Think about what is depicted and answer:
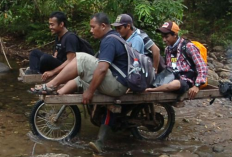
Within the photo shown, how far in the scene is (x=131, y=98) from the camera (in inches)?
252

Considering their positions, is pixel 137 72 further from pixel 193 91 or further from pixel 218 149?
pixel 218 149

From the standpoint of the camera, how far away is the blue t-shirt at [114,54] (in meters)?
6.02

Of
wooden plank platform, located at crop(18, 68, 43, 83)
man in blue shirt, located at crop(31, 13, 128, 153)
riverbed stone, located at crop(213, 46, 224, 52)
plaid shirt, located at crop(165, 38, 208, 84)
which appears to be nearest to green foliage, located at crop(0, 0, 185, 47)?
riverbed stone, located at crop(213, 46, 224, 52)

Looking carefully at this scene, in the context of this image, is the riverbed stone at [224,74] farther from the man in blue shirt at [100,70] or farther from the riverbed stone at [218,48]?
the man in blue shirt at [100,70]

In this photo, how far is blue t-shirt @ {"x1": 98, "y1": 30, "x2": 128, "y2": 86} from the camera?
237 inches

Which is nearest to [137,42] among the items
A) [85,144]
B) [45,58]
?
[45,58]

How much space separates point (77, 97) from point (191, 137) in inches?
92.1

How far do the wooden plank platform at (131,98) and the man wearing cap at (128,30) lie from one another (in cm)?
82

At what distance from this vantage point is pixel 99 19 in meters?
6.29

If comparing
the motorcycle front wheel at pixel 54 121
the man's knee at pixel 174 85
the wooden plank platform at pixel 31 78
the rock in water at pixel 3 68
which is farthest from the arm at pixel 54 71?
the rock in water at pixel 3 68

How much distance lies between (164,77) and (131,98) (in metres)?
0.73

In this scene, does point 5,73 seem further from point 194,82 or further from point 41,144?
point 194,82

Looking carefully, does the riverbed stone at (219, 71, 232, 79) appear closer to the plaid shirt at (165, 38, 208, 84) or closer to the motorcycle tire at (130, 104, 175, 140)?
the motorcycle tire at (130, 104, 175, 140)

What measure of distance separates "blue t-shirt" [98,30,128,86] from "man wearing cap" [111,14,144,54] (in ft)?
2.21
